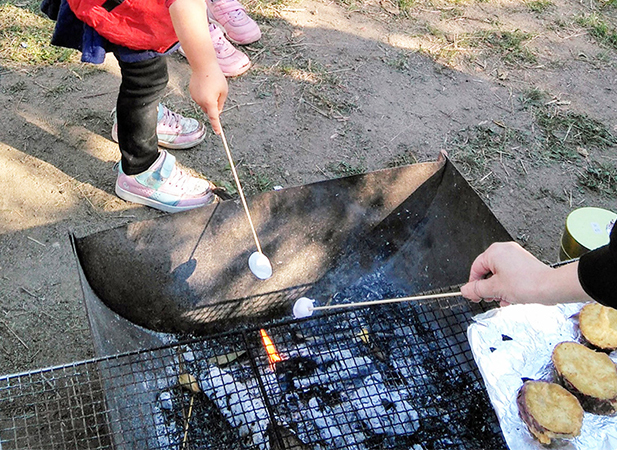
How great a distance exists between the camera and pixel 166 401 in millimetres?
2246

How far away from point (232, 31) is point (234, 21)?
0.25ft

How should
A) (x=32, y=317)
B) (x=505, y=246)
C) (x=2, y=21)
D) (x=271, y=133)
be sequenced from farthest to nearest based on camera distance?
(x=2, y=21)
(x=271, y=133)
(x=32, y=317)
(x=505, y=246)

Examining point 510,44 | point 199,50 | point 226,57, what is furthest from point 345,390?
point 510,44

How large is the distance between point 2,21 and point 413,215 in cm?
355

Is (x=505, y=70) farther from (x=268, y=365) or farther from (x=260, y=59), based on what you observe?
(x=268, y=365)

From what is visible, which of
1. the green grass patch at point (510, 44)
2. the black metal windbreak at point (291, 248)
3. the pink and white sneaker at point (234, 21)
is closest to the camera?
the black metal windbreak at point (291, 248)

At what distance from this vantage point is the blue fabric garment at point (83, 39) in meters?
2.49

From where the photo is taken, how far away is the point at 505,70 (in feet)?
14.9

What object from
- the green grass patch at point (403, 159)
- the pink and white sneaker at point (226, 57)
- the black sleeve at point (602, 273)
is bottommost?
the pink and white sneaker at point (226, 57)

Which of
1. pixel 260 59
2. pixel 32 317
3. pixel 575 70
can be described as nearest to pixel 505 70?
pixel 575 70

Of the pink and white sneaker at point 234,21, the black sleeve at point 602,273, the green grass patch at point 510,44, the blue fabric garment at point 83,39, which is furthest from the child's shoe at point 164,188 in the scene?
the green grass patch at point 510,44

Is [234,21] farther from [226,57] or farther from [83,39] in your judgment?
[83,39]

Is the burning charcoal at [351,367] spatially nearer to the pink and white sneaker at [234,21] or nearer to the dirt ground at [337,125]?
the dirt ground at [337,125]

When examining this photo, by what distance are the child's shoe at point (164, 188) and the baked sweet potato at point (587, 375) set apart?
2.00 meters
